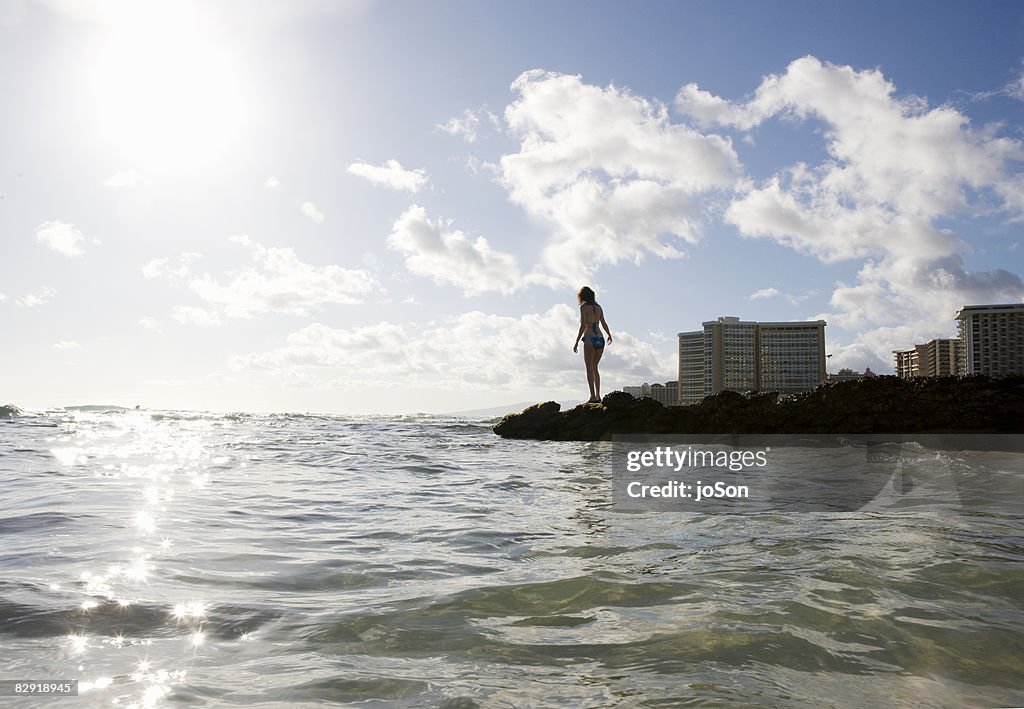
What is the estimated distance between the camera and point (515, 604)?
8.51 ft

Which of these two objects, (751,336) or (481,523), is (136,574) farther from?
(751,336)

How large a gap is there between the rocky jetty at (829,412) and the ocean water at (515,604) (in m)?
5.56

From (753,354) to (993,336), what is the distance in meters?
20.7

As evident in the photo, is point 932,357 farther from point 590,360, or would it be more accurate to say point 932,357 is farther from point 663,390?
point 590,360

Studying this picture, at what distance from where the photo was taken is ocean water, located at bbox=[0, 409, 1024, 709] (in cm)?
178

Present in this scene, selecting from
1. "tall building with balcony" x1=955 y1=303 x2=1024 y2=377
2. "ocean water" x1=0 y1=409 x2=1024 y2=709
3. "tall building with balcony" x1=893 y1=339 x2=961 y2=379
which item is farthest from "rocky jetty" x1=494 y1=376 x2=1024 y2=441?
"tall building with balcony" x1=893 y1=339 x2=961 y2=379

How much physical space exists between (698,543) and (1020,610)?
5.13 ft

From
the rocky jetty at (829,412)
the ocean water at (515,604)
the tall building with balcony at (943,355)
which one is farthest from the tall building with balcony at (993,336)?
the ocean water at (515,604)

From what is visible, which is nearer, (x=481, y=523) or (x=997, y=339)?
(x=481, y=523)

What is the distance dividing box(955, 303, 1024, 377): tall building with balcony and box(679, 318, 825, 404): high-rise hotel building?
1303 cm

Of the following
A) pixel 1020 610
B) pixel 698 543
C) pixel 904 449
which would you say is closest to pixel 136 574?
pixel 698 543

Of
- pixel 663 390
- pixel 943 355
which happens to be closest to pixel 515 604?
pixel 663 390

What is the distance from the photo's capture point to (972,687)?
171 centimetres

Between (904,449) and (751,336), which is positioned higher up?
(751,336)
